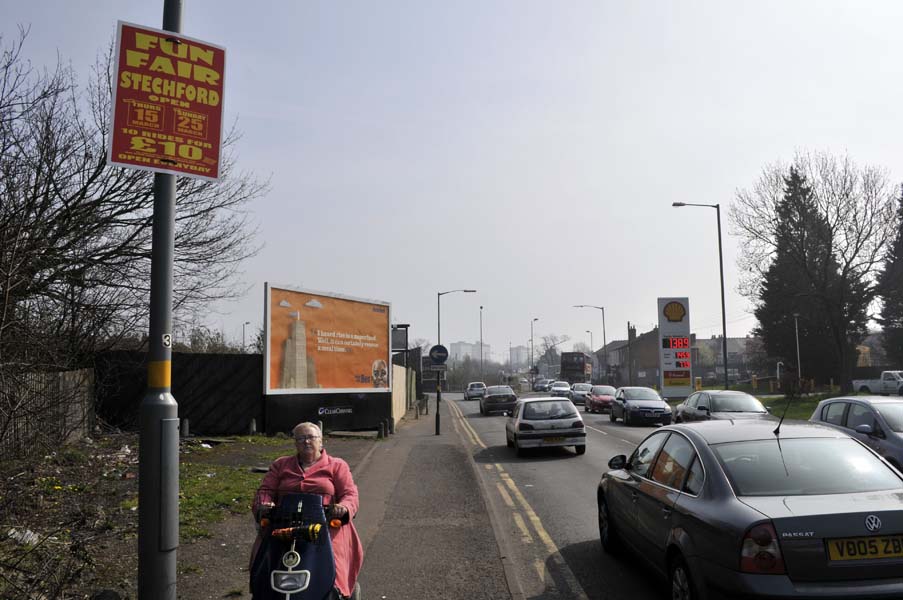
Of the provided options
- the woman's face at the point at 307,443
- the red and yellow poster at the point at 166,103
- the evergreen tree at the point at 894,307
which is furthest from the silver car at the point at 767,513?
the evergreen tree at the point at 894,307

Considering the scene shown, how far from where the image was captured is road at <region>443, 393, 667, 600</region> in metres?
6.27

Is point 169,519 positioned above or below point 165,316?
below

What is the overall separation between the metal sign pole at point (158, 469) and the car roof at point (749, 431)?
3943 millimetres

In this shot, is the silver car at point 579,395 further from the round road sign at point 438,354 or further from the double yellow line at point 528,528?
the double yellow line at point 528,528

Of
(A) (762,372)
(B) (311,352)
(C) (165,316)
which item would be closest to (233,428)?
(B) (311,352)

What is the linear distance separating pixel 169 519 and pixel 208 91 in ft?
10.3

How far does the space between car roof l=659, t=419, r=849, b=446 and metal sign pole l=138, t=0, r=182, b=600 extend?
3.94m

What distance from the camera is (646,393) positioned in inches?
1159

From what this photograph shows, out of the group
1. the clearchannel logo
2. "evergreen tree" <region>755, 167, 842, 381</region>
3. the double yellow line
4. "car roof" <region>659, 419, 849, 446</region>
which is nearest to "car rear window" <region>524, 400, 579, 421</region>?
the double yellow line

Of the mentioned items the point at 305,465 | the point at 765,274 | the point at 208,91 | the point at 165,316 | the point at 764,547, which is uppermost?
the point at 765,274

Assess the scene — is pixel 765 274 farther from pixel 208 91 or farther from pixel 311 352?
pixel 208 91

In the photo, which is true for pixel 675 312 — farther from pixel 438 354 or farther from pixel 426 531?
pixel 426 531

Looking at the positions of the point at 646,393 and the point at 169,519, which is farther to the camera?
the point at 646,393

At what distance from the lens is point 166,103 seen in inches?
206
